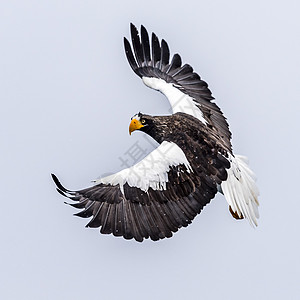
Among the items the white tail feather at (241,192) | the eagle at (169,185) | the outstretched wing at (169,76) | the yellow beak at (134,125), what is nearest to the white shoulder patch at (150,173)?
the eagle at (169,185)

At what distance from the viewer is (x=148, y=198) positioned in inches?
277

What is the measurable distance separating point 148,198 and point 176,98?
2.00m

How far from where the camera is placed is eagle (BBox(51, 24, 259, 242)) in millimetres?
6953

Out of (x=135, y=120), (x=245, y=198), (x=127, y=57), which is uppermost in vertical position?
(x=127, y=57)

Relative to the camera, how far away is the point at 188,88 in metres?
9.01

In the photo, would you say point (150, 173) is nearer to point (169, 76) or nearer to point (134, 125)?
point (134, 125)

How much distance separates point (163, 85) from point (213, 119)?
2.73 feet

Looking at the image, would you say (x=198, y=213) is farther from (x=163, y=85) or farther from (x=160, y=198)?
(x=163, y=85)

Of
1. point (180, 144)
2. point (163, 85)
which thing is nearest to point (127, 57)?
point (163, 85)

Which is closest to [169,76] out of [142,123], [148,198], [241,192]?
[142,123]

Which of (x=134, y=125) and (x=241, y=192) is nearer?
(x=241, y=192)

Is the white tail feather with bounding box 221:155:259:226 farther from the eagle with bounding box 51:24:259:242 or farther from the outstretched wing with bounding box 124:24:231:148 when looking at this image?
the outstretched wing with bounding box 124:24:231:148

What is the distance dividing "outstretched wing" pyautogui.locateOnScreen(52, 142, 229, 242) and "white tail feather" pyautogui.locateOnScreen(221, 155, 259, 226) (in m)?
0.27

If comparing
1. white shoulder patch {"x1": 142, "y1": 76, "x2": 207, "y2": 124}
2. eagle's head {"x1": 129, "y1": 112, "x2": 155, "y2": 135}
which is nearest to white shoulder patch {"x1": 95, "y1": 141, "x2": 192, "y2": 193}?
eagle's head {"x1": 129, "y1": 112, "x2": 155, "y2": 135}
